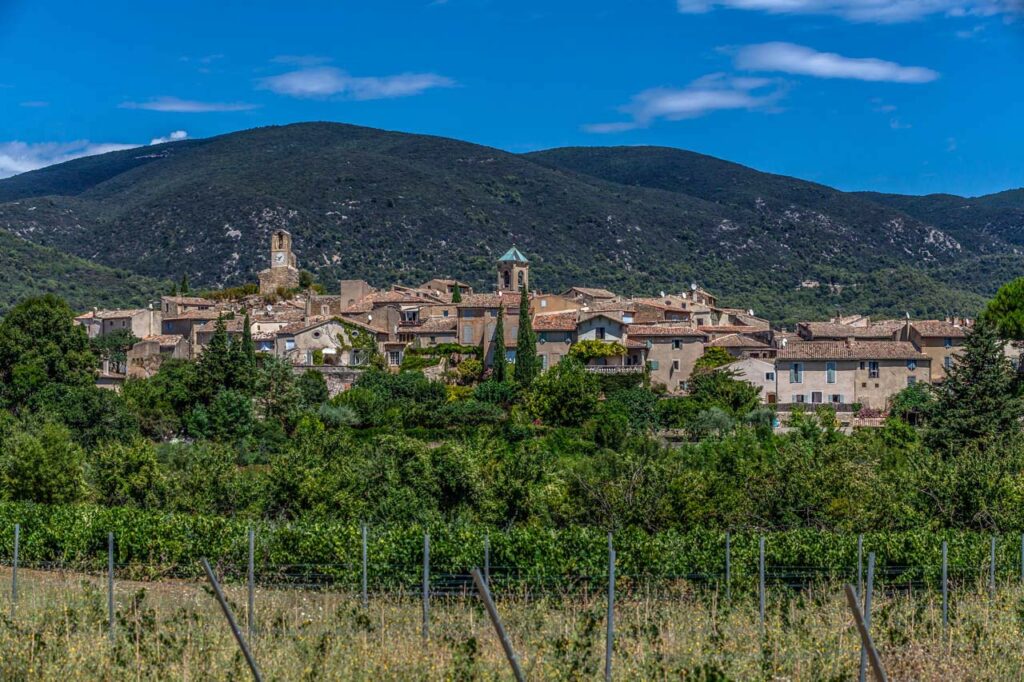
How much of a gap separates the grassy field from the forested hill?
79.7m

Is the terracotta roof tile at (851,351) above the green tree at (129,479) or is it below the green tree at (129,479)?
above

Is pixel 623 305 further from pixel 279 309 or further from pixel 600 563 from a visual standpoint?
pixel 600 563

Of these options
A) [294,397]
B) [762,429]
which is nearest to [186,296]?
[294,397]

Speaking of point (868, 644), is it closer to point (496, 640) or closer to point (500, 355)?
point (496, 640)

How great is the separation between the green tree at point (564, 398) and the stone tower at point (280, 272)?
91.2 feet

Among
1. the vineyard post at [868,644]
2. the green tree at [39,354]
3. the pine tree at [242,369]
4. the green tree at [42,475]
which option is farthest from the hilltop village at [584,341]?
the vineyard post at [868,644]

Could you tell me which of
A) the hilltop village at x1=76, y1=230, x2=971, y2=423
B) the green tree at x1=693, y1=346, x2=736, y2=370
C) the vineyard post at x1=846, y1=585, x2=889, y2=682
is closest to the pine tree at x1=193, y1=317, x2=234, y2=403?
the hilltop village at x1=76, y1=230, x2=971, y2=423

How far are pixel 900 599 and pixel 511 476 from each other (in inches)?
408

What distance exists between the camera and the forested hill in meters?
109

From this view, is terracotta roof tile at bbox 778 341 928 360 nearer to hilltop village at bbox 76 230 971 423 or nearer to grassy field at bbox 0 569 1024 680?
hilltop village at bbox 76 230 971 423

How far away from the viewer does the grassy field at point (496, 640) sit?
40.8 ft

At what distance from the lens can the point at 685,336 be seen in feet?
159

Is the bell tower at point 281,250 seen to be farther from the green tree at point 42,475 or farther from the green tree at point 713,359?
the green tree at point 42,475

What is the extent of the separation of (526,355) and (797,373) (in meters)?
10.3
